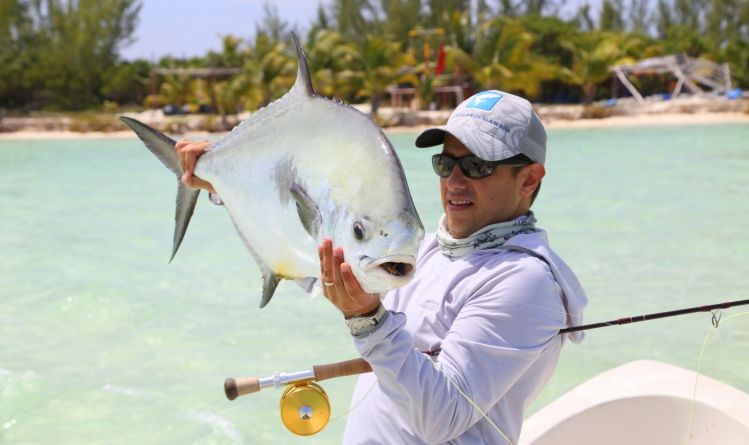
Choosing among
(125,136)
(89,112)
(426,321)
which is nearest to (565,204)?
(426,321)

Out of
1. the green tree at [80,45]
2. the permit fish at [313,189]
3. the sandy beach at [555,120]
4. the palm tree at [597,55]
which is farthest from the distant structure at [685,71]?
the permit fish at [313,189]

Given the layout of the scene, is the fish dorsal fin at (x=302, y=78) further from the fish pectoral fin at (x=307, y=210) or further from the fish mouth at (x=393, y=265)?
the fish mouth at (x=393, y=265)

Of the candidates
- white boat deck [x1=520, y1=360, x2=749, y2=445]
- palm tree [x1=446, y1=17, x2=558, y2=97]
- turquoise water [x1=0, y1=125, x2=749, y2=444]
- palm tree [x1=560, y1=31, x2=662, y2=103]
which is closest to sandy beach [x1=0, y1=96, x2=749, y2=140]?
palm tree [x1=446, y1=17, x2=558, y2=97]

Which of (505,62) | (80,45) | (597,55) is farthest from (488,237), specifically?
(80,45)

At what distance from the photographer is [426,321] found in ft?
5.98

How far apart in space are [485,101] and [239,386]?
836mm

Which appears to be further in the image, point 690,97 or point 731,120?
point 690,97

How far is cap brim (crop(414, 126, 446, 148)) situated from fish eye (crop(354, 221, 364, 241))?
2.38ft

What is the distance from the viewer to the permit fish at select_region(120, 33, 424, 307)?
4.02 feet

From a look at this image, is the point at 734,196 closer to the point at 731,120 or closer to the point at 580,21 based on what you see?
the point at 731,120

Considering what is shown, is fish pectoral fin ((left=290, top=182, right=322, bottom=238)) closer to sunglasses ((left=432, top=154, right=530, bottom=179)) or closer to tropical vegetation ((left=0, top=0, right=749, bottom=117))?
sunglasses ((left=432, top=154, right=530, bottom=179))

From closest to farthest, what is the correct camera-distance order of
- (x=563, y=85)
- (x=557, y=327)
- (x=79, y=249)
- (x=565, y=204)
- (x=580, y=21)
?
(x=557, y=327)
(x=79, y=249)
(x=565, y=204)
(x=563, y=85)
(x=580, y=21)

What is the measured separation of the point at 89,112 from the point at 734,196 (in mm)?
35124

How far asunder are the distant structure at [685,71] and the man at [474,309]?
115 feet
